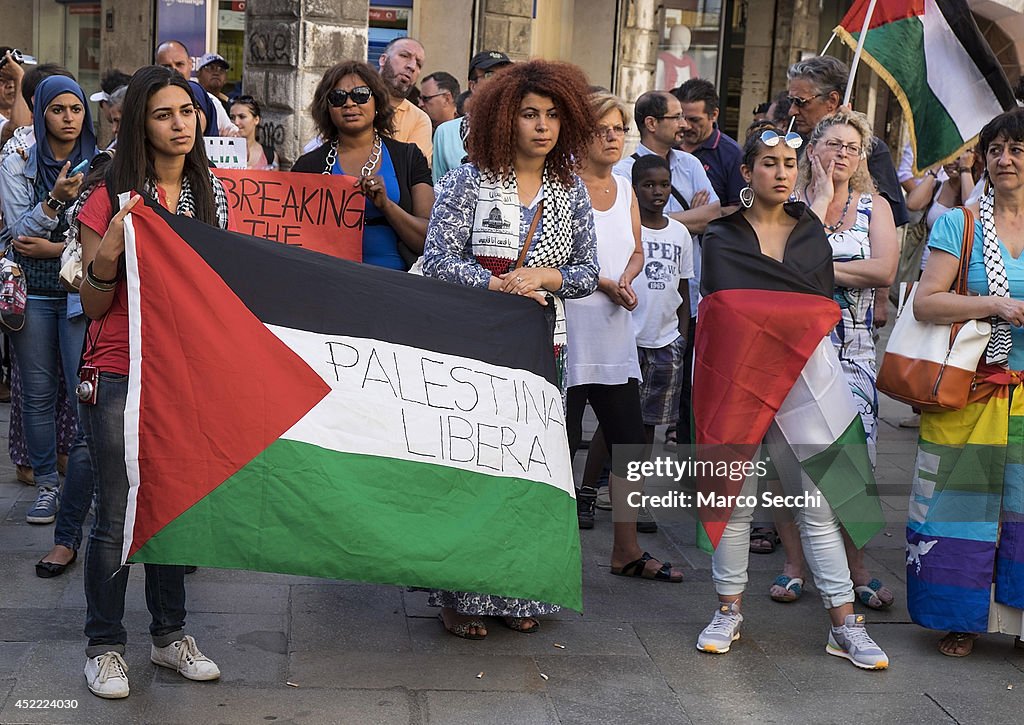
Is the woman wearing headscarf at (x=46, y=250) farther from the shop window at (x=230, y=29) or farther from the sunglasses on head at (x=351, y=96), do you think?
the shop window at (x=230, y=29)

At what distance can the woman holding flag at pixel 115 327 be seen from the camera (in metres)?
4.43

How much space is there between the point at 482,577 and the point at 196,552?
97 cm

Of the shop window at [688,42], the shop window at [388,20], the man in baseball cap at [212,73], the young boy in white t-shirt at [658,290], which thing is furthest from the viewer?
the shop window at [688,42]

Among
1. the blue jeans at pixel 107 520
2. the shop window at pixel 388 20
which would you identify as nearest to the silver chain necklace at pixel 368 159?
the blue jeans at pixel 107 520

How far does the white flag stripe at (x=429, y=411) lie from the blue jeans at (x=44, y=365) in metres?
2.16

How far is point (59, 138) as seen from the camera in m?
6.27

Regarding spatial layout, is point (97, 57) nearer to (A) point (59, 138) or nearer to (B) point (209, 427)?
(A) point (59, 138)

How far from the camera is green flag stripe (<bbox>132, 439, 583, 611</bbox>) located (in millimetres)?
4328

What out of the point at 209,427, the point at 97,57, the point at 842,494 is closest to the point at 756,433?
the point at 842,494

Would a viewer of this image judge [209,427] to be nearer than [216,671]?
Yes

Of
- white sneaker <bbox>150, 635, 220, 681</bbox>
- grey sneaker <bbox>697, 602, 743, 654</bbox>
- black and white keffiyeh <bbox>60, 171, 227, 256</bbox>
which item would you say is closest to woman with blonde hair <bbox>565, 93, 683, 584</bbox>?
grey sneaker <bbox>697, 602, 743, 654</bbox>

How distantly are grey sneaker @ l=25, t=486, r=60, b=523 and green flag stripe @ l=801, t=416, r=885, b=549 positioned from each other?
347 cm

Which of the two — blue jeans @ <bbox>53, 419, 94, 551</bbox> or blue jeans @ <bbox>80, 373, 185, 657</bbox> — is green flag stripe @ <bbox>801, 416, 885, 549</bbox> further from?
blue jeans @ <bbox>53, 419, 94, 551</bbox>

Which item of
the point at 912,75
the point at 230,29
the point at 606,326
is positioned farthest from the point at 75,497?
the point at 230,29
